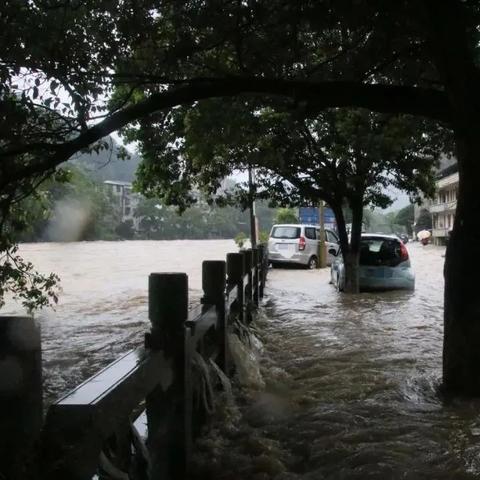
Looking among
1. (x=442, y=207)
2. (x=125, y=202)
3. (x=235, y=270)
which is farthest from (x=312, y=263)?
(x=125, y=202)

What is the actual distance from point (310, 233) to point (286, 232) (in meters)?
0.94

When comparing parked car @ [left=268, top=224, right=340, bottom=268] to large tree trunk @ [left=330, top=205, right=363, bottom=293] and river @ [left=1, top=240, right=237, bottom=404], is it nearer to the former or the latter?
river @ [left=1, top=240, right=237, bottom=404]

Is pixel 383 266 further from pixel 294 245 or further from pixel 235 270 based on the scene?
pixel 294 245

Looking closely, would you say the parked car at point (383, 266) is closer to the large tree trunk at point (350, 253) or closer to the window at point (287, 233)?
the large tree trunk at point (350, 253)

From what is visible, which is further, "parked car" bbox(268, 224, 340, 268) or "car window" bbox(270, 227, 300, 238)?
"car window" bbox(270, 227, 300, 238)

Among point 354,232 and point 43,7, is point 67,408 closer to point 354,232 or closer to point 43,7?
point 43,7

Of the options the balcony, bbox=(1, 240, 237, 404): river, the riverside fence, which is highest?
the balcony

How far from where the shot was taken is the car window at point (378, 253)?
577 inches

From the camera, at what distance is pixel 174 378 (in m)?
3.18

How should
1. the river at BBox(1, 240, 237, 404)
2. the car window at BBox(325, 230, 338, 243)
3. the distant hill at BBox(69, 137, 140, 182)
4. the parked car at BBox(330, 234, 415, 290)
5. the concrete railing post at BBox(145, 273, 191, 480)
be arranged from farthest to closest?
the car window at BBox(325, 230, 338, 243) < the parked car at BBox(330, 234, 415, 290) < the river at BBox(1, 240, 237, 404) < the distant hill at BBox(69, 137, 140, 182) < the concrete railing post at BBox(145, 273, 191, 480)

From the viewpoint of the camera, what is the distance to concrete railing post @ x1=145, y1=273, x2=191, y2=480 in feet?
10.0

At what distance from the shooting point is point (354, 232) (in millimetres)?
13641

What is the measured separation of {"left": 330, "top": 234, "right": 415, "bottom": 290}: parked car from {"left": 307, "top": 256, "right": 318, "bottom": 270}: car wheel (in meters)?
8.90

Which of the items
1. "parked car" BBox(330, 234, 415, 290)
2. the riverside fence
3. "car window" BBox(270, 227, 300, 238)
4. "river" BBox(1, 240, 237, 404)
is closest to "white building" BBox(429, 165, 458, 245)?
"car window" BBox(270, 227, 300, 238)
